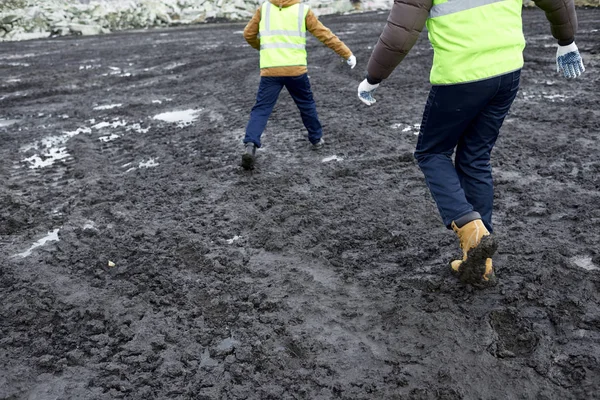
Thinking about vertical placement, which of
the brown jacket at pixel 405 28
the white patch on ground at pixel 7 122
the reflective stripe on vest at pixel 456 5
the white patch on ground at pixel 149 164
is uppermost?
the reflective stripe on vest at pixel 456 5

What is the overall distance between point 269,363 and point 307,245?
127cm

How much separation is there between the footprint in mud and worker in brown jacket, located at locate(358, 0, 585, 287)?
278 mm

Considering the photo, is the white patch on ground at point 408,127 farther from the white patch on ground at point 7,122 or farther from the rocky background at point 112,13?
the rocky background at point 112,13

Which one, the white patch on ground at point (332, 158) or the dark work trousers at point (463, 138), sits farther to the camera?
the white patch on ground at point (332, 158)

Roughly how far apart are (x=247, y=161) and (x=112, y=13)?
23.2 metres

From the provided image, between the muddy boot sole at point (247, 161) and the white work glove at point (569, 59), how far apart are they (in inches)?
110

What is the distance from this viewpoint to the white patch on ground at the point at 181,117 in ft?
23.5

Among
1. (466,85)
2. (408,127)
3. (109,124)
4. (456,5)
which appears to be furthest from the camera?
(109,124)

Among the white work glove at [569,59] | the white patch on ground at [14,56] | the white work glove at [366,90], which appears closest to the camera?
the white work glove at [366,90]

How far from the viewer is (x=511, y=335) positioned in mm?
2672

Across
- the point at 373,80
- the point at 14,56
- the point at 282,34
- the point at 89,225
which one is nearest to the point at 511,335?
the point at 373,80

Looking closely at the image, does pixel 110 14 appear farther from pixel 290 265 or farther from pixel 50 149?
pixel 290 265

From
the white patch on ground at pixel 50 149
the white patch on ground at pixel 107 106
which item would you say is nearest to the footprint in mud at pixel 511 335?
the white patch on ground at pixel 50 149

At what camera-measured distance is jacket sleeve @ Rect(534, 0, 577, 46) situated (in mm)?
2941
